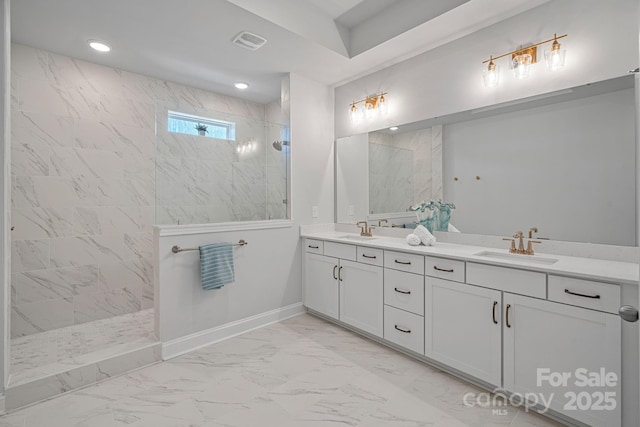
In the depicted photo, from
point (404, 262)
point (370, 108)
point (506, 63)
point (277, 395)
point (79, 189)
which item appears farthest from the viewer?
point (370, 108)

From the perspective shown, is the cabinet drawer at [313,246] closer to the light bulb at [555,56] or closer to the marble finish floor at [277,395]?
the marble finish floor at [277,395]

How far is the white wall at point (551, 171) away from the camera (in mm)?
1920

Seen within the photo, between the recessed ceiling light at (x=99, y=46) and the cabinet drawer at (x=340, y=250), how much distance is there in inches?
106

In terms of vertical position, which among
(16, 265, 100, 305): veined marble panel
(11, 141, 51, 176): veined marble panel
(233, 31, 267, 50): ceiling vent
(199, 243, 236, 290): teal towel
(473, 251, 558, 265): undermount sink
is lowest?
(16, 265, 100, 305): veined marble panel

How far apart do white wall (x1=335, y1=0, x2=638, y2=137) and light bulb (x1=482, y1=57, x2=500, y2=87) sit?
42mm

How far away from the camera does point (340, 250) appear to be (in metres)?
3.04

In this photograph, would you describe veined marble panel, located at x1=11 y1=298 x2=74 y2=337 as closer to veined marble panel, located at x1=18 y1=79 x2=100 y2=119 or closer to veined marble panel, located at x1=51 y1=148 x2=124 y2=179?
veined marble panel, located at x1=51 y1=148 x2=124 y2=179

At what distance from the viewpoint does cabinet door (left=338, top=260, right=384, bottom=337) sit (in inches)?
106

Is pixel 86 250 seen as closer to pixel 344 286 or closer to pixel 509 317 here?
pixel 344 286

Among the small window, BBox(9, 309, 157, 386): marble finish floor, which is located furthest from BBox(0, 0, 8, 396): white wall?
the small window

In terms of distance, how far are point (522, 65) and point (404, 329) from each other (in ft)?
7.11

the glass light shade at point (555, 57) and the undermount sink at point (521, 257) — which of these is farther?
the glass light shade at point (555, 57)

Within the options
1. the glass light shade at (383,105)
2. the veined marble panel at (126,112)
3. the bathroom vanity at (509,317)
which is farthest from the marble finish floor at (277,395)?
the veined marble panel at (126,112)

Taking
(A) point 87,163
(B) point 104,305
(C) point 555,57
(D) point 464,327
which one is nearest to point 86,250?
(B) point 104,305
